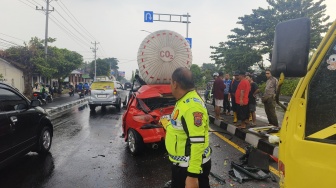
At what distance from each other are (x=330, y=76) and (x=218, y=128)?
7.28 meters

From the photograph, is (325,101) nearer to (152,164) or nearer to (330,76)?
(330,76)

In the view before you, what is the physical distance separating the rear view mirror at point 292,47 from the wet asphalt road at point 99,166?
2673 mm

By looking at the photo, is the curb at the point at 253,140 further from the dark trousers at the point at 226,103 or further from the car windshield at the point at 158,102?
the car windshield at the point at 158,102

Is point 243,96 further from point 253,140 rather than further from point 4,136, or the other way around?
point 4,136

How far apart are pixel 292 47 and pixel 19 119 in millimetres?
4400

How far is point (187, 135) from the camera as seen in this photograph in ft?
6.88

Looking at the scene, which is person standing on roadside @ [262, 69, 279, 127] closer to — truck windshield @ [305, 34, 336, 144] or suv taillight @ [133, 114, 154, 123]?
suv taillight @ [133, 114, 154, 123]

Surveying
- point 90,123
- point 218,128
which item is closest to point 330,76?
point 218,128

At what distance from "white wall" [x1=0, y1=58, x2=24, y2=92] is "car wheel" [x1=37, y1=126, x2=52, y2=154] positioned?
2149cm

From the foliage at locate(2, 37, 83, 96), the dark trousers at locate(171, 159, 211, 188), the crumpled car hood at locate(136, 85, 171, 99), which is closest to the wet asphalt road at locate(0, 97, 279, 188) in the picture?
the crumpled car hood at locate(136, 85, 171, 99)

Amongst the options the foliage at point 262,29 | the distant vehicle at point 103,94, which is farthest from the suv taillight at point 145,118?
the foliage at point 262,29

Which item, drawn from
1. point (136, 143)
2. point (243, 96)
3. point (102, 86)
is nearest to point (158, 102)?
point (136, 143)

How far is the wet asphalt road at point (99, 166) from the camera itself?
163 inches

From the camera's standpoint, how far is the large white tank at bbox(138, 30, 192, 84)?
6938 mm
